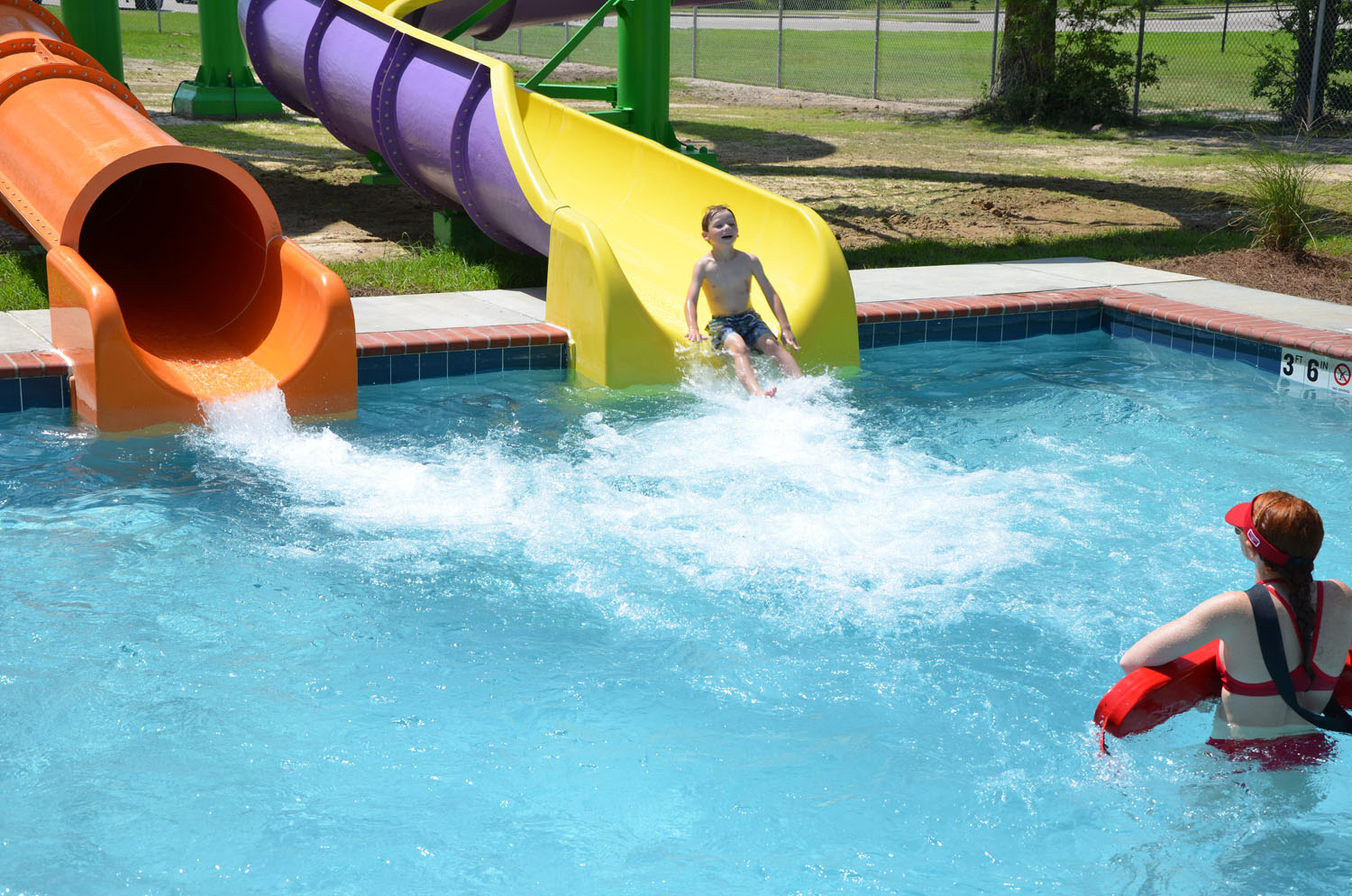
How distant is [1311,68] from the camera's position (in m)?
19.2

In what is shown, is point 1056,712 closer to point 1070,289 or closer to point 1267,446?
point 1267,446

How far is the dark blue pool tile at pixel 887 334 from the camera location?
8.70 meters

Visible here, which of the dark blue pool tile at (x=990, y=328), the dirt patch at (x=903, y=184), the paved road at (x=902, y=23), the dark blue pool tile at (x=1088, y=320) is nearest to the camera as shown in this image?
the dark blue pool tile at (x=990, y=328)

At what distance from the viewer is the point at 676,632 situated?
4.94 m

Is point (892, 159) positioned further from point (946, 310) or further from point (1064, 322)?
point (946, 310)

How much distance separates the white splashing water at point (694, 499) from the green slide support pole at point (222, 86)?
40.3 feet

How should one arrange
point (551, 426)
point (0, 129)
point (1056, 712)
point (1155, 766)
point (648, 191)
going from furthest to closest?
point (648, 191), point (0, 129), point (551, 426), point (1056, 712), point (1155, 766)

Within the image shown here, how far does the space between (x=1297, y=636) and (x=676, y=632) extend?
2.18m

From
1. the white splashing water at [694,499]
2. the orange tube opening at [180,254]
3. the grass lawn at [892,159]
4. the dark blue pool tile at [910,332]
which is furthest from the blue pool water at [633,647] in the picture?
the grass lawn at [892,159]

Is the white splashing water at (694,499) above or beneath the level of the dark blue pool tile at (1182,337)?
beneath

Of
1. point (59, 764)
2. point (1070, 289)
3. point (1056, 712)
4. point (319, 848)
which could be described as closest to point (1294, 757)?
point (1056, 712)

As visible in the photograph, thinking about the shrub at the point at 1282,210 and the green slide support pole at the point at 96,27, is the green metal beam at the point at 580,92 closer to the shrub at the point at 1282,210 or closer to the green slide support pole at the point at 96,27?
the green slide support pole at the point at 96,27

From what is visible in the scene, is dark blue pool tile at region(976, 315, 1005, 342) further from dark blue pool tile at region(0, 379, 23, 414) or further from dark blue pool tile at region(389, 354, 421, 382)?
dark blue pool tile at region(0, 379, 23, 414)

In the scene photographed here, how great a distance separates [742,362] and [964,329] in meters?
2.20
